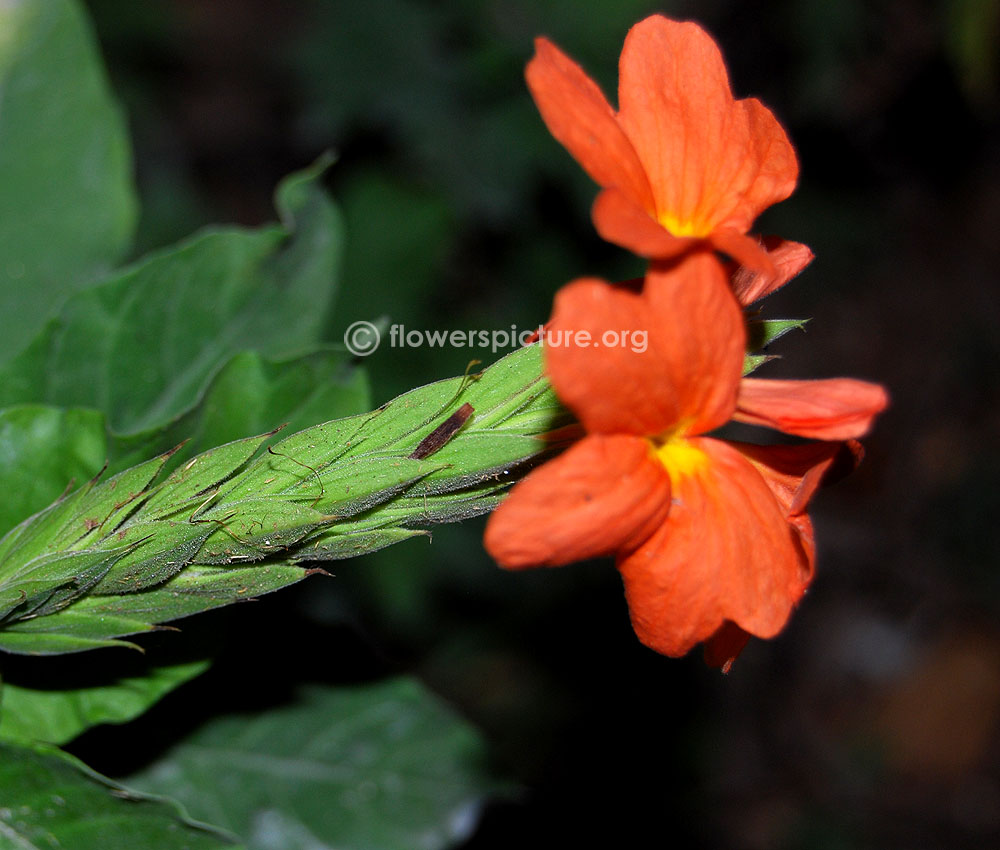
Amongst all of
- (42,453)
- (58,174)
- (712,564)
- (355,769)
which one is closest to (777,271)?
(712,564)

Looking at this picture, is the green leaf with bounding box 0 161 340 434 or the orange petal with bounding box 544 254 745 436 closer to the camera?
the orange petal with bounding box 544 254 745 436

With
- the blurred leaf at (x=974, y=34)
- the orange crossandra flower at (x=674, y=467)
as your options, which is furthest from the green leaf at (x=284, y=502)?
the blurred leaf at (x=974, y=34)

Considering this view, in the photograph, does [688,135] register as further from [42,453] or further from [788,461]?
[42,453]

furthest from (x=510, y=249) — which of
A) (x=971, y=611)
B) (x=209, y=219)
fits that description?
(x=971, y=611)

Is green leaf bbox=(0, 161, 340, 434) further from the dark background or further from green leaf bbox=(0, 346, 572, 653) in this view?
the dark background

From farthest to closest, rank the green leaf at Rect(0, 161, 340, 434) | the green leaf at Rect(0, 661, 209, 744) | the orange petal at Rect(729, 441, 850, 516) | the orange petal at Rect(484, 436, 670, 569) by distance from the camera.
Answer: the green leaf at Rect(0, 161, 340, 434) < the green leaf at Rect(0, 661, 209, 744) < the orange petal at Rect(729, 441, 850, 516) < the orange petal at Rect(484, 436, 670, 569)

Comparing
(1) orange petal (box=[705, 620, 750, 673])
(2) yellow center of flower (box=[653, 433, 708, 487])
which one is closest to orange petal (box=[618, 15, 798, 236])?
(2) yellow center of flower (box=[653, 433, 708, 487])

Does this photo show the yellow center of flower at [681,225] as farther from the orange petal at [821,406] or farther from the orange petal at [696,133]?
the orange petal at [821,406]
